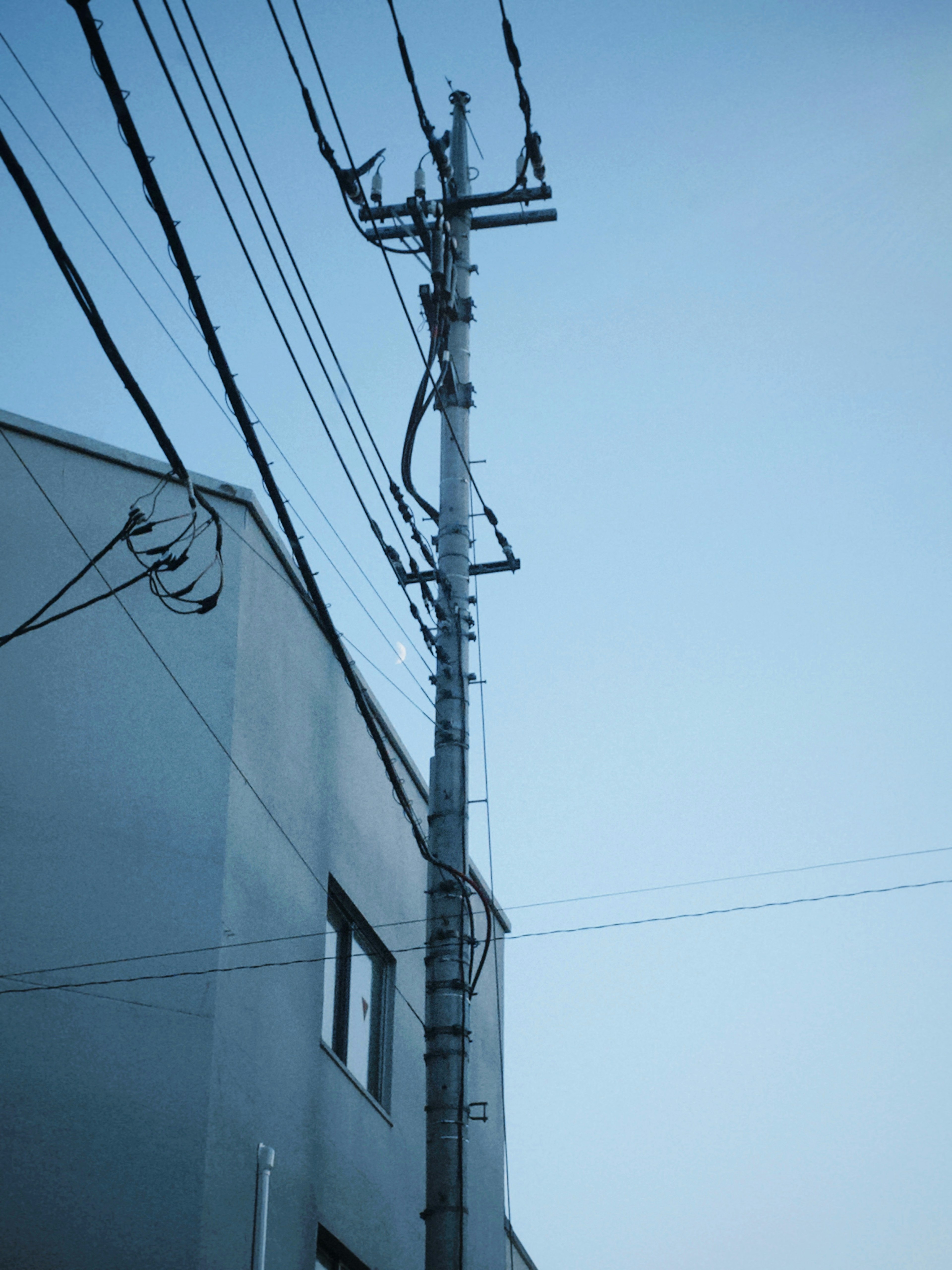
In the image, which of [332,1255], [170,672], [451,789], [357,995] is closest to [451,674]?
[451,789]

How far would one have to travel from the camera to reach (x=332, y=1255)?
12398 millimetres

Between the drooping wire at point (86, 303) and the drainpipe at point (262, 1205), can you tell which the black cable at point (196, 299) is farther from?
the drainpipe at point (262, 1205)

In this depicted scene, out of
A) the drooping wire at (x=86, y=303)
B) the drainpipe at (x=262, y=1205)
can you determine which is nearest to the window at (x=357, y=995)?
the drainpipe at (x=262, y=1205)

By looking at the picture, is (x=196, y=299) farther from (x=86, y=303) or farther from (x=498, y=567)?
(x=498, y=567)

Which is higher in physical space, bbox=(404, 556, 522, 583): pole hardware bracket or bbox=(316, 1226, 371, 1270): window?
bbox=(404, 556, 522, 583): pole hardware bracket

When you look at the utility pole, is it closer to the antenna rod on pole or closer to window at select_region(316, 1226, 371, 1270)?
the antenna rod on pole

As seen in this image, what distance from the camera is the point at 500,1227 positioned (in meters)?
18.4

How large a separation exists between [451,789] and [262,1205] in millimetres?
3304

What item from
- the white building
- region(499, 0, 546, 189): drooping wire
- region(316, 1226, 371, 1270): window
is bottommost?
region(316, 1226, 371, 1270): window

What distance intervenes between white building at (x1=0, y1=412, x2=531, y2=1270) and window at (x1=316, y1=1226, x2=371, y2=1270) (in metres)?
0.03

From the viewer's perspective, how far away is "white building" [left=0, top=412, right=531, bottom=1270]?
991 centimetres

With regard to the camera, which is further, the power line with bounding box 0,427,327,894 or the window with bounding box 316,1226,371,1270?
the window with bounding box 316,1226,371,1270

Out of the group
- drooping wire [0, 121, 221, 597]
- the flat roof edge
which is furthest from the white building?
drooping wire [0, 121, 221, 597]

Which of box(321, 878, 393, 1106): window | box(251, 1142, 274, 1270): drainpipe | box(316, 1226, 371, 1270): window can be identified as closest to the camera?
box(251, 1142, 274, 1270): drainpipe
